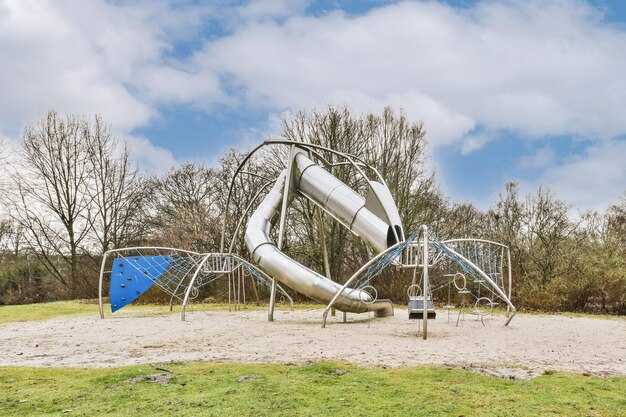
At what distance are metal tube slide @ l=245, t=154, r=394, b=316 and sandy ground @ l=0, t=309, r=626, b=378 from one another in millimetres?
733

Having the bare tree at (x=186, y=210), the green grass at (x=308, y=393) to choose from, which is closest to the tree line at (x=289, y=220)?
the bare tree at (x=186, y=210)

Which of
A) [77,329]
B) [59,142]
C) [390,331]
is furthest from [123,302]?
[59,142]

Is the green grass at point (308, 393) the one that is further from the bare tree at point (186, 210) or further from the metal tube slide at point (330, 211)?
the bare tree at point (186, 210)

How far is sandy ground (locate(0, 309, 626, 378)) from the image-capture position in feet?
26.7

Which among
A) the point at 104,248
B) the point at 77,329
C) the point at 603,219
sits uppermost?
the point at 603,219

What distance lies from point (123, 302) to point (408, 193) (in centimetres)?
1305

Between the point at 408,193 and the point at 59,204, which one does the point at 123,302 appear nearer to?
the point at 408,193

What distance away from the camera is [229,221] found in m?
27.8

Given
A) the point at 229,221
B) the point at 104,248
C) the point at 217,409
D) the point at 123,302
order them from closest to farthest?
the point at 217,409 → the point at 123,302 → the point at 229,221 → the point at 104,248

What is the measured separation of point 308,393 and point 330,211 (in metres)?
8.63

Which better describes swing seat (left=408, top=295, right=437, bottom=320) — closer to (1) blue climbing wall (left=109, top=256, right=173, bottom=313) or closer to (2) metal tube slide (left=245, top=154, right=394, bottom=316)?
(2) metal tube slide (left=245, top=154, right=394, bottom=316)

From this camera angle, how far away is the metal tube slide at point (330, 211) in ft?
41.8

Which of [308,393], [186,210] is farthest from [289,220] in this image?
[308,393]

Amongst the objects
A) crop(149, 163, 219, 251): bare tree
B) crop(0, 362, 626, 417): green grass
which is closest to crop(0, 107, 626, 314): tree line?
crop(149, 163, 219, 251): bare tree
